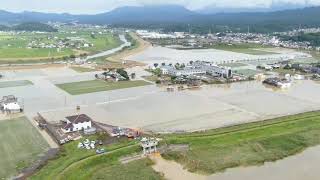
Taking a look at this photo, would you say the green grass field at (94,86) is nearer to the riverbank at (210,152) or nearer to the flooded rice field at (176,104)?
the flooded rice field at (176,104)

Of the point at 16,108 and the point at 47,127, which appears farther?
the point at 16,108

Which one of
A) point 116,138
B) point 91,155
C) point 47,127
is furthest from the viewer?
point 47,127

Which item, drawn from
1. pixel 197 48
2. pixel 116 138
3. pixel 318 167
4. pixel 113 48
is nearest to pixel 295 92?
pixel 318 167

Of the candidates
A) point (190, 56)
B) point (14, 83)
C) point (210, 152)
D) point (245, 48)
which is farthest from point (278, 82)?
point (245, 48)

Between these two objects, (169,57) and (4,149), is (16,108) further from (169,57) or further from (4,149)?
(169,57)

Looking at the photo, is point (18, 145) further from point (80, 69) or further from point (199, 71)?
point (80, 69)

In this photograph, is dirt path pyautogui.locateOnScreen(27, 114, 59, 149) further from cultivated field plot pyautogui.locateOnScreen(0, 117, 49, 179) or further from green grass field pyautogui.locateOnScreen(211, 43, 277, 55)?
green grass field pyautogui.locateOnScreen(211, 43, 277, 55)
